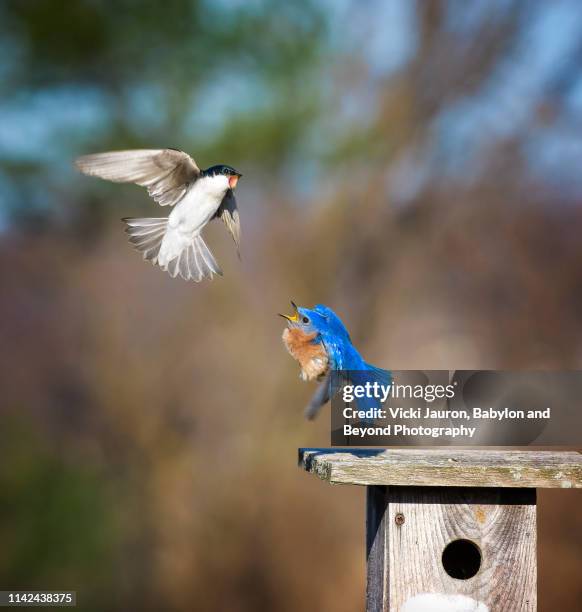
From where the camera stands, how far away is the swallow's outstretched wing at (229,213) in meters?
2.04

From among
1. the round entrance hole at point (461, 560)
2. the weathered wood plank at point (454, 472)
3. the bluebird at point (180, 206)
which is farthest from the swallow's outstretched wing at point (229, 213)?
the round entrance hole at point (461, 560)

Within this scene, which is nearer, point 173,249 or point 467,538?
point 173,249

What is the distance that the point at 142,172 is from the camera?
6.22ft

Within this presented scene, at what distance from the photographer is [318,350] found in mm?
1854

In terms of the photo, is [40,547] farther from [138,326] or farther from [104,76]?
[104,76]

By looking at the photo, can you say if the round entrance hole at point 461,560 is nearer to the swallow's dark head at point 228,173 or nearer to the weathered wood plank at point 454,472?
the weathered wood plank at point 454,472

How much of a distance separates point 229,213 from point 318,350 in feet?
1.37

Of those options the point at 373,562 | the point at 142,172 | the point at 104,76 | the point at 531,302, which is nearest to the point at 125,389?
the point at 104,76

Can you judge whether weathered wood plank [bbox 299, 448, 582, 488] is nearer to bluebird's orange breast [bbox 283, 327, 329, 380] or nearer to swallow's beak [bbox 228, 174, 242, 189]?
bluebird's orange breast [bbox 283, 327, 329, 380]

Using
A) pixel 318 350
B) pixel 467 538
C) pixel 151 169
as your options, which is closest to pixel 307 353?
pixel 318 350

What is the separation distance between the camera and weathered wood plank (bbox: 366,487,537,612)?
2.12 metres

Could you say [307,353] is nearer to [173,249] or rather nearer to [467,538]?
[173,249]

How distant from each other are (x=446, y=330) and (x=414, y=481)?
2.96 meters

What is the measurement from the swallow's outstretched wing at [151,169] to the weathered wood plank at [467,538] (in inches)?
33.4
